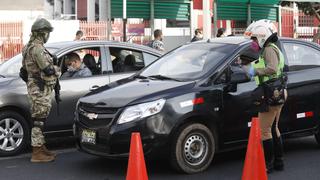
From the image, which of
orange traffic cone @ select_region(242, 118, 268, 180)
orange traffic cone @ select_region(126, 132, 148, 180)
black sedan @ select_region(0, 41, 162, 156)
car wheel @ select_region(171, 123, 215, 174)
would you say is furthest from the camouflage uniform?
orange traffic cone @ select_region(242, 118, 268, 180)

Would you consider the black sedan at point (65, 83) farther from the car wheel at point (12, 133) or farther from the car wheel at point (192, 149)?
the car wheel at point (192, 149)

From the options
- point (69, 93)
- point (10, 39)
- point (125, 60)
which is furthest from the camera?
point (10, 39)

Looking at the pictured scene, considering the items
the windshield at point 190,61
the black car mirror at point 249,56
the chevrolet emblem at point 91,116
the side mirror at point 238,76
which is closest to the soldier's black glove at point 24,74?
the chevrolet emblem at point 91,116

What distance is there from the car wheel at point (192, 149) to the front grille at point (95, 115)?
0.77 m

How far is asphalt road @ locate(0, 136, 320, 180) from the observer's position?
6.58 meters

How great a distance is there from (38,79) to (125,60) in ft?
6.24

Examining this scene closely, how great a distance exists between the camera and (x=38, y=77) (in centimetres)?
743

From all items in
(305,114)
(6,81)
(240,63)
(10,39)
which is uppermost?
(10,39)

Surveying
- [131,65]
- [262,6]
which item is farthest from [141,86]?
[262,6]

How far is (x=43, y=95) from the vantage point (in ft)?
24.5

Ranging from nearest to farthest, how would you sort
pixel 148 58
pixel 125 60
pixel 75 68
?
pixel 75 68, pixel 125 60, pixel 148 58

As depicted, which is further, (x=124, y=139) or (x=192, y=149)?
(x=192, y=149)

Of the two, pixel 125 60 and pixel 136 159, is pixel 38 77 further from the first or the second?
pixel 136 159

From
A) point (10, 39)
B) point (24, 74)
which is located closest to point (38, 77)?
point (24, 74)
